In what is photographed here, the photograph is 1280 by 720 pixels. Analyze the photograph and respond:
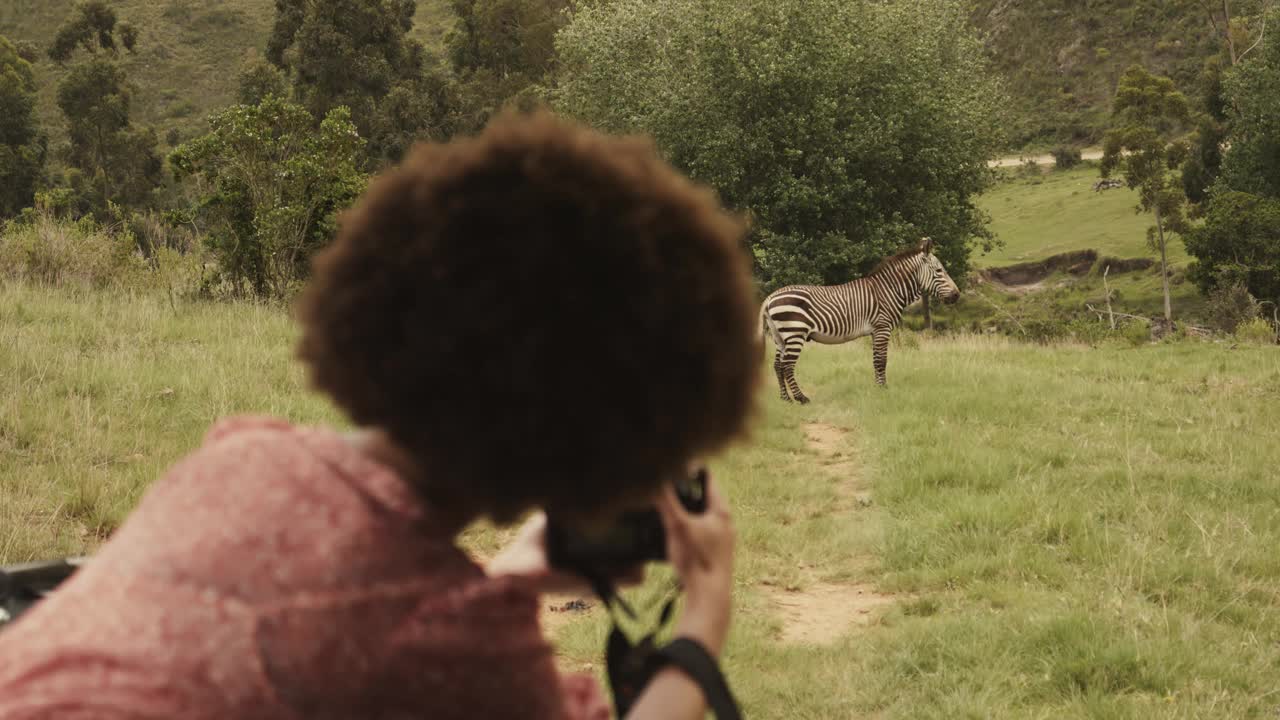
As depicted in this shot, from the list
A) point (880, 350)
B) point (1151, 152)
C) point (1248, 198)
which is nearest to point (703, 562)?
point (880, 350)

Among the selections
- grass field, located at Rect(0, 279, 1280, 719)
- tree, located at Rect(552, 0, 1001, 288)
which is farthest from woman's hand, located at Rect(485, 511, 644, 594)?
tree, located at Rect(552, 0, 1001, 288)

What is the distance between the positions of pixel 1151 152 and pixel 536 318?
144ft

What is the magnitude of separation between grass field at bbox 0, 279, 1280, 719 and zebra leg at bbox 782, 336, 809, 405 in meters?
0.57

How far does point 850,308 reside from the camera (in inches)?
509

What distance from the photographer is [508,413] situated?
4.42 ft

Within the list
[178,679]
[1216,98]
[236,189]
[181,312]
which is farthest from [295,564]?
[1216,98]

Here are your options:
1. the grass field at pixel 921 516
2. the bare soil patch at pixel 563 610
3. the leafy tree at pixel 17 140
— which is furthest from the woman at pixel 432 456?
the leafy tree at pixel 17 140

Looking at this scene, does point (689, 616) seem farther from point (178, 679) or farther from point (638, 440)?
point (178, 679)

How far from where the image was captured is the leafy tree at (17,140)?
3784 cm

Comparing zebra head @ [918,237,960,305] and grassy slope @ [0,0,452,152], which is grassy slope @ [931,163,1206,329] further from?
grassy slope @ [0,0,452,152]

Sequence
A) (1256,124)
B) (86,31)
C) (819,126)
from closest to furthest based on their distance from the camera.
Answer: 1. (819,126)
2. (1256,124)
3. (86,31)

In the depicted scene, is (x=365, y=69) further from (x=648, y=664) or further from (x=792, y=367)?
(x=648, y=664)

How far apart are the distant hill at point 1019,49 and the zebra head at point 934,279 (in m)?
53.6

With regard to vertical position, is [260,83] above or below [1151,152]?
below
